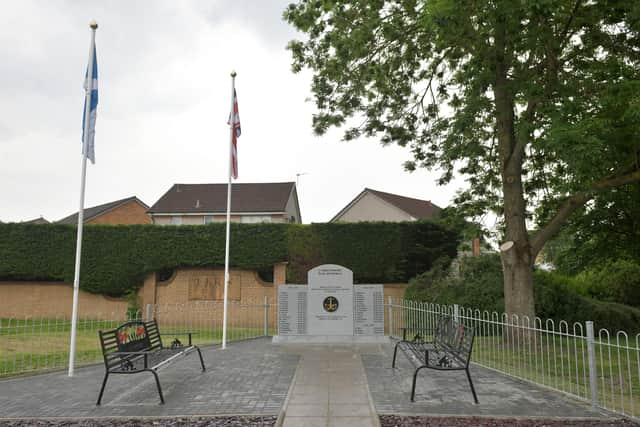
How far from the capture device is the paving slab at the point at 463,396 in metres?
5.93

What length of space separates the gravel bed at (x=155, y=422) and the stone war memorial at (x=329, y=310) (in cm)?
697

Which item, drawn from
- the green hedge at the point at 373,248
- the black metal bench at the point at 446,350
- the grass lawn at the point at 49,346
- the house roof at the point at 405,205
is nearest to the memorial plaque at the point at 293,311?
the grass lawn at the point at 49,346

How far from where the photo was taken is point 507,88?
11.1m

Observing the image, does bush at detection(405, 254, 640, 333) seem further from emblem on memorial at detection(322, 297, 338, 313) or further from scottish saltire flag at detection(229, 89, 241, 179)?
scottish saltire flag at detection(229, 89, 241, 179)

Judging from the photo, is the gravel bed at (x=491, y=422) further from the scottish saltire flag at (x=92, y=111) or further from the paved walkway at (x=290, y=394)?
the scottish saltire flag at (x=92, y=111)

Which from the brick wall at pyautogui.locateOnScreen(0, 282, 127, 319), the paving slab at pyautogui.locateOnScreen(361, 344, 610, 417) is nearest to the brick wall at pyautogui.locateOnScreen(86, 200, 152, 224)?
the brick wall at pyautogui.locateOnScreen(0, 282, 127, 319)

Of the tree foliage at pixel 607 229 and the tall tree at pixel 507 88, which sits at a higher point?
the tall tree at pixel 507 88

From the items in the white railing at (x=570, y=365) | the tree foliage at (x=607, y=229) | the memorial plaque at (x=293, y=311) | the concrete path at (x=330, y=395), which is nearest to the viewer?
the concrete path at (x=330, y=395)

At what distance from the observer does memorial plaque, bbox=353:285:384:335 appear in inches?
495

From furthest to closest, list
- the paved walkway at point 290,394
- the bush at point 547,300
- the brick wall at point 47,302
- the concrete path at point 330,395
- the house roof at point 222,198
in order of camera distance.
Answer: the house roof at point 222,198, the brick wall at point 47,302, the bush at point 547,300, the paved walkway at point 290,394, the concrete path at point 330,395

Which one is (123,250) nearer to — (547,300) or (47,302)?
(47,302)

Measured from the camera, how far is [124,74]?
11.3 meters

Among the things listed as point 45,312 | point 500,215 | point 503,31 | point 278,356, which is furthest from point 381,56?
point 45,312

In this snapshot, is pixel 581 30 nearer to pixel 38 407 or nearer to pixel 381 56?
pixel 381 56
